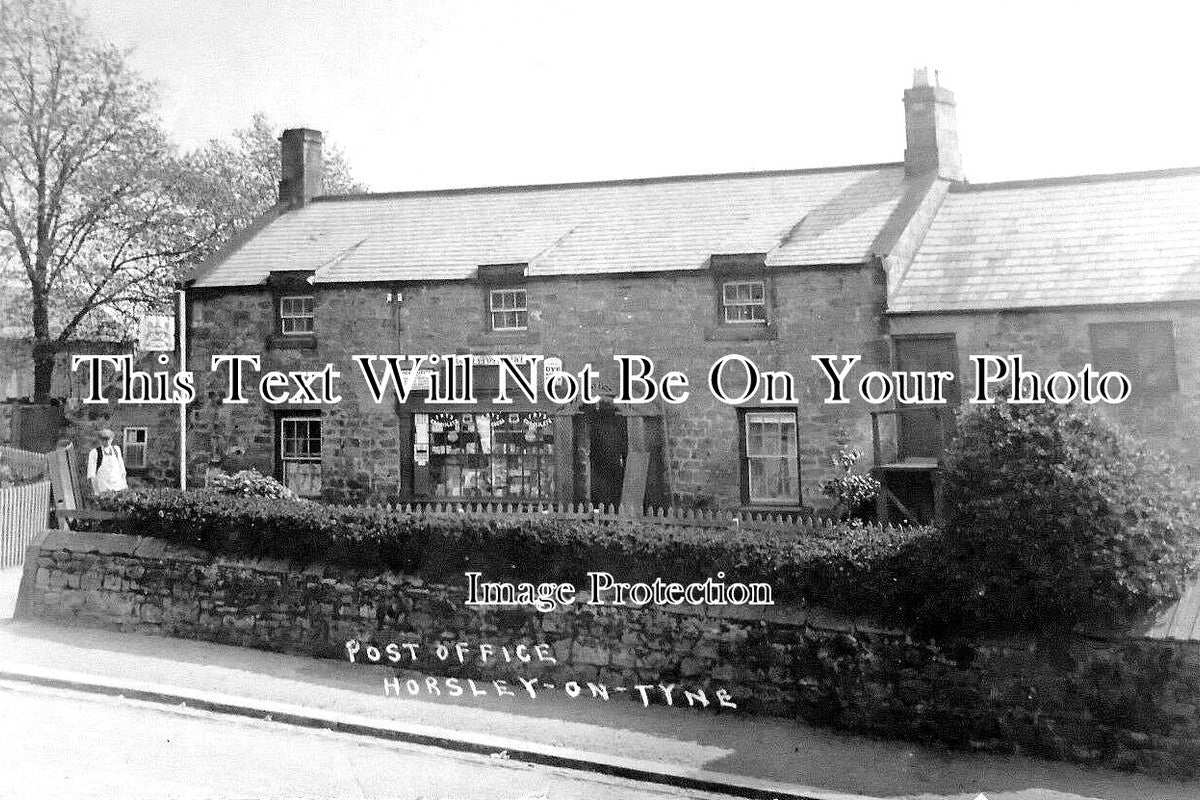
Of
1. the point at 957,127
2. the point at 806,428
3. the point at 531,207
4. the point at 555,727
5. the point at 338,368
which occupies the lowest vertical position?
the point at 555,727

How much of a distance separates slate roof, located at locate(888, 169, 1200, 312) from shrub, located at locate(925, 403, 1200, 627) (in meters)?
6.85

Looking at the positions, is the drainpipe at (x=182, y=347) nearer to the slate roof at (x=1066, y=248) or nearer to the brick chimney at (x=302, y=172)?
the brick chimney at (x=302, y=172)

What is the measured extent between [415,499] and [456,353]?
2338 mm

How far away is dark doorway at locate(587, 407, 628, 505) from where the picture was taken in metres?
15.6

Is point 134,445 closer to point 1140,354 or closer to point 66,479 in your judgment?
point 66,479

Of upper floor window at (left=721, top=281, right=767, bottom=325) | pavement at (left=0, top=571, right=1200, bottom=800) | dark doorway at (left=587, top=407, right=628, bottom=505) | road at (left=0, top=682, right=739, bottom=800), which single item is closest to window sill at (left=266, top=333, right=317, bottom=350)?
dark doorway at (left=587, top=407, right=628, bottom=505)

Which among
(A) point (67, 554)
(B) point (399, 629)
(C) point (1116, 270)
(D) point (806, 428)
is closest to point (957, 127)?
(C) point (1116, 270)

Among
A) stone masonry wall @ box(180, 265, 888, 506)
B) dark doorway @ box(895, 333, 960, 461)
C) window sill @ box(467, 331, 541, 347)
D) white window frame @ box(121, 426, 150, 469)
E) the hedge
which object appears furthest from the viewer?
window sill @ box(467, 331, 541, 347)

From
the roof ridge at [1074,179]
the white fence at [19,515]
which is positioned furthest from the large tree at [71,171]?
the roof ridge at [1074,179]

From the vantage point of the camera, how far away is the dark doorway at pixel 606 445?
51.1 feet

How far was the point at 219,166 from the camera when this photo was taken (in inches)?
484

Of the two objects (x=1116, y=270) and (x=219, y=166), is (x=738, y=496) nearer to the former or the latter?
(x=1116, y=270)

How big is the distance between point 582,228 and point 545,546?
350 inches

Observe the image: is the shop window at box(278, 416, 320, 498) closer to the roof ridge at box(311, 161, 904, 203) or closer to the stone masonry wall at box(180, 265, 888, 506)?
the stone masonry wall at box(180, 265, 888, 506)
